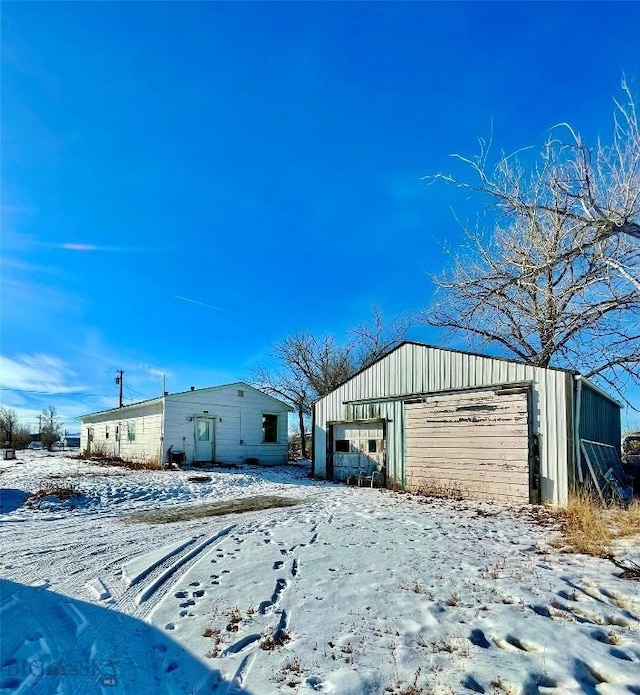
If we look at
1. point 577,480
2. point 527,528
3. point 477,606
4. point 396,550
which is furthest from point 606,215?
point 577,480

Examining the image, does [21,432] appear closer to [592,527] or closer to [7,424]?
[7,424]

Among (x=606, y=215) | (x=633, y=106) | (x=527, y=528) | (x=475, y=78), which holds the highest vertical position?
(x=475, y=78)

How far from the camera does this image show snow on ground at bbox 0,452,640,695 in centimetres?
285

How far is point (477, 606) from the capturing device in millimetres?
3854

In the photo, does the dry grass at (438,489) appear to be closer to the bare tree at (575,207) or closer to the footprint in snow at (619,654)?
the bare tree at (575,207)

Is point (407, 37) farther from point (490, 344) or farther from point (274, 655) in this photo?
point (490, 344)

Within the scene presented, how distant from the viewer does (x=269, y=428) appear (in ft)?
72.6

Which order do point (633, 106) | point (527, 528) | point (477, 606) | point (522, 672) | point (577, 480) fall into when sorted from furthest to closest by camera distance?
1. point (577, 480)
2. point (527, 528)
3. point (633, 106)
4. point (477, 606)
5. point (522, 672)

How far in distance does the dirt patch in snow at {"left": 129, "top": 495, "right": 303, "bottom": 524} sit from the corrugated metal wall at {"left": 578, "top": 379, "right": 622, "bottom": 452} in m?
6.90

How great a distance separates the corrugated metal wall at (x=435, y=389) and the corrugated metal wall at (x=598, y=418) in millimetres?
749

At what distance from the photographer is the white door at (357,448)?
14.3 metres

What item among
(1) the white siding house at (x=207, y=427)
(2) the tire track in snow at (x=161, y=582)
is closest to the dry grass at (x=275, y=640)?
(2) the tire track in snow at (x=161, y=582)

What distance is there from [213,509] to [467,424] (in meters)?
6.57

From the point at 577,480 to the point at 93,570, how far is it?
9148 millimetres
